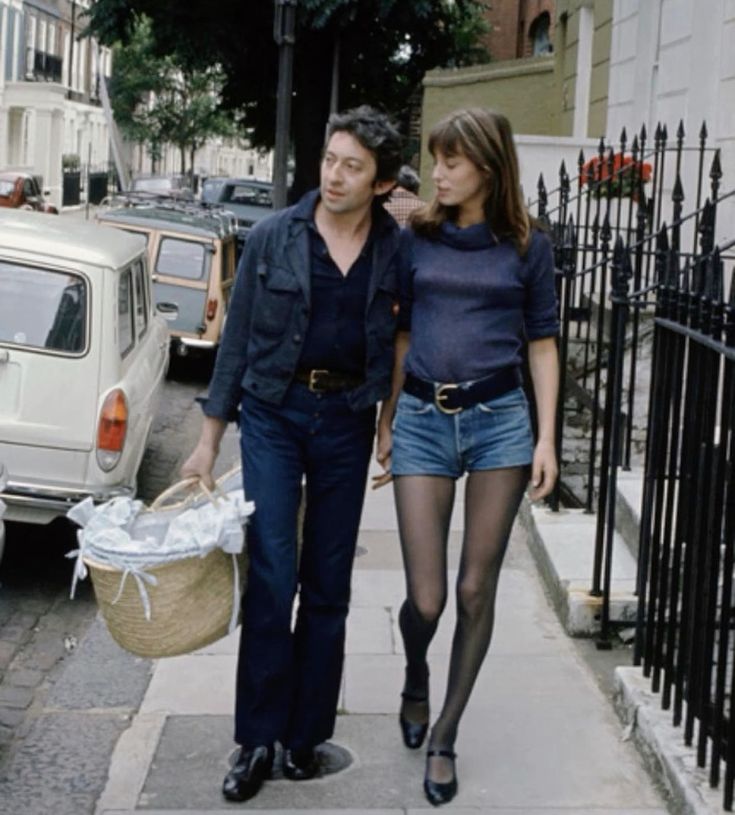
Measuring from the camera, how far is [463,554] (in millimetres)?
4383

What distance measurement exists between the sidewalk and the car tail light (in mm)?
1890

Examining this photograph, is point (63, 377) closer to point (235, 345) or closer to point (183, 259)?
point (235, 345)

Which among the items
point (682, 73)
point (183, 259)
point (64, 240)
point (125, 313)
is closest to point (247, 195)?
point (183, 259)

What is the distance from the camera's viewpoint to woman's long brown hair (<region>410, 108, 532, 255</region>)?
13.9ft

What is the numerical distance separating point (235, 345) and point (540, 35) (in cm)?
2930

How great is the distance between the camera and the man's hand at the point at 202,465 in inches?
171

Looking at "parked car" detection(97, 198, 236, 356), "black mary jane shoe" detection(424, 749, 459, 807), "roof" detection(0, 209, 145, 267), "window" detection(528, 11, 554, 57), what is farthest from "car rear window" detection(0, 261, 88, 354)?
"window" detection(528, 11, 554, 57)

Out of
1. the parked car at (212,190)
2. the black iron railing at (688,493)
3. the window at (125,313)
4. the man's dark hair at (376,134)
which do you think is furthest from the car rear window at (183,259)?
the parked car at (212,190)

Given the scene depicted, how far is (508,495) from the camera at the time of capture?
4.35 meters

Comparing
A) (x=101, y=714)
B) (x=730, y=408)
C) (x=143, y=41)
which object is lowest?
(x=101, y=714)

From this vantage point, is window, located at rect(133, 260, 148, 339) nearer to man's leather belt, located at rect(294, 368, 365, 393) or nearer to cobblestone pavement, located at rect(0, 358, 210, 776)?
cobblestone pavement, located at rect(0, 358, 210, 776)

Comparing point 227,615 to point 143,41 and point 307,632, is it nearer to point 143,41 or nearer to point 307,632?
point 307,632

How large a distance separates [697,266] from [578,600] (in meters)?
1.90

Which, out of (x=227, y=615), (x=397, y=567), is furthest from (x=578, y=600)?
(x=227, y=615)
